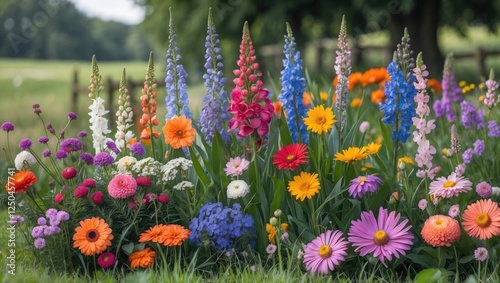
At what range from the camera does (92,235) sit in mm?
3055

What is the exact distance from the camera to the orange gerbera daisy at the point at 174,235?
2.99 metres

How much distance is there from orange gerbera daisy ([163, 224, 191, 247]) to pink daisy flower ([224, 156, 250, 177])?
0.37m

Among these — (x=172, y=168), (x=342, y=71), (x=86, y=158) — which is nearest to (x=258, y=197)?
(x=172, y=168)

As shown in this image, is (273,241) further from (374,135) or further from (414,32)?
(414,32)

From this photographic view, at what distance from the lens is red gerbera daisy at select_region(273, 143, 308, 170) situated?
3.10 m

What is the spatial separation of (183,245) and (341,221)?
31.7 inches

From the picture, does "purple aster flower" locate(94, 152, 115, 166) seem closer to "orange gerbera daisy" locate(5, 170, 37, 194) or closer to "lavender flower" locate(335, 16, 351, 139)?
"orange gerbera daisy" locate(5, 170, 37, 194)

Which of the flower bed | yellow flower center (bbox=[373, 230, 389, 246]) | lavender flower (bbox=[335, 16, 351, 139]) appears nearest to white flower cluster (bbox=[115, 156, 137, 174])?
the flower bed

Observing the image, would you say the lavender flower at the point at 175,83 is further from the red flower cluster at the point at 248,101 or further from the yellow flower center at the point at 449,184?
the yellow flower center at the point at 449,184

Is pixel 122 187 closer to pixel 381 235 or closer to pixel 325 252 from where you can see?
Answer: pixel 325 252

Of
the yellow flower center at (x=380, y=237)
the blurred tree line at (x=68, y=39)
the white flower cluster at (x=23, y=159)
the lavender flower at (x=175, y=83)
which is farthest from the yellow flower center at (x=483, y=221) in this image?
the blurred tree line at (x=68, y=39)

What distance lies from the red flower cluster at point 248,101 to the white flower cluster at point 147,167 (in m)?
0.43

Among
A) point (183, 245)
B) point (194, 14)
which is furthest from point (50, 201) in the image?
point (194, 14)

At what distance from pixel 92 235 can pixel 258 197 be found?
840 millimetres
